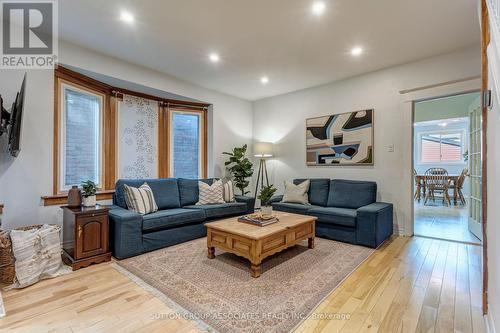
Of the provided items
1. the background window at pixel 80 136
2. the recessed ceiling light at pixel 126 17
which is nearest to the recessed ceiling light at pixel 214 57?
the recessed ceiling light at pixel 126 17

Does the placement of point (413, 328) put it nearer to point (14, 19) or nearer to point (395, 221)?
point (395, 221)

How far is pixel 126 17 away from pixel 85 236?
2.40 meters

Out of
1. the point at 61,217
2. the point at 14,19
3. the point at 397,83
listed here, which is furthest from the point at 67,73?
the point at 397,83

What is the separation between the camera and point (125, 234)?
9.45 ft

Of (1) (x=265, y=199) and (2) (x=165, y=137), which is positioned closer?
(1) (x=265, y=199)

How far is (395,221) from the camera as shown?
3871mm

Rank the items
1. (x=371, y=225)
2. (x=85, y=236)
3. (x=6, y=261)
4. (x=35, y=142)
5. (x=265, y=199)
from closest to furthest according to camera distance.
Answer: (x=6, y=261) → (x=85, y=236) → (x=35, y=142) → (x=371, y=225) → (x=265, y=199)

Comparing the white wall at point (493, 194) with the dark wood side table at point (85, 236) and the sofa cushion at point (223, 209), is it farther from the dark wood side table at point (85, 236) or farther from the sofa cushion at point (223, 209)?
the dark wood side table at point (85, 236)

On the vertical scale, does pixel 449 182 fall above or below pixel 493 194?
below

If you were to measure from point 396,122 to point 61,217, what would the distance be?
16.2 ft

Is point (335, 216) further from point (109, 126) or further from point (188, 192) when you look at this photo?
point (109, 126)

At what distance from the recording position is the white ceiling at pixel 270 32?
2422 mm

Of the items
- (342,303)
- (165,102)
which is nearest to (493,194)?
(342,303)

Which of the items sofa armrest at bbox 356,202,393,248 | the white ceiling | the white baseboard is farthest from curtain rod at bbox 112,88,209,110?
the white baseboard
